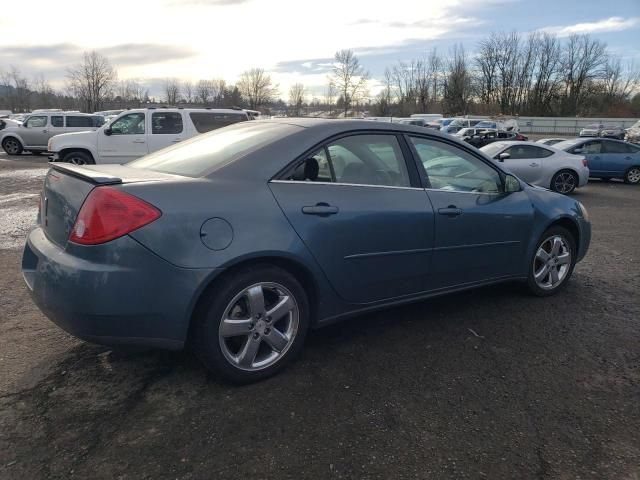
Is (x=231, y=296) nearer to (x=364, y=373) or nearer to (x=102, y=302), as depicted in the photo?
(x=102, y=302)

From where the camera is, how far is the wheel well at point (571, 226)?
4.61 m

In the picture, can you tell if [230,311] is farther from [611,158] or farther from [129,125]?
[611,158]

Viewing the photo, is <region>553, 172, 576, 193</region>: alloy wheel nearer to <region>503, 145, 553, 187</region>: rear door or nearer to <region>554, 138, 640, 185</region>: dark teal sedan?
<region>503, 145, 553, 187</region>: rear door

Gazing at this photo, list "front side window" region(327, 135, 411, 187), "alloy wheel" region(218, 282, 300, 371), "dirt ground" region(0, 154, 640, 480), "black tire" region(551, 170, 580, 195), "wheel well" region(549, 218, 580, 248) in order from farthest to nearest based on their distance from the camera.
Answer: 1. "black tire" region(551, 170, 580, 195)
2. "wheel well" region(549, 218, 580, 248)
3. "front side window" region(327, 135, 411, 187)
4. "alloy wheel" region(218, 282, 300, 371)
5. "dirt ground" region(0, 154, 640, 480)

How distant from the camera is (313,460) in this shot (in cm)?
230

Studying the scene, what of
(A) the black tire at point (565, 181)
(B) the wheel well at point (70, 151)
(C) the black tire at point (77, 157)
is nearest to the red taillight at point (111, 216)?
(C) the black tire at point (77, 157)

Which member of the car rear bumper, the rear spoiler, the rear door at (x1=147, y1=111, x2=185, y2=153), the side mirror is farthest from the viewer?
the rear door at (x1=147, y1=111, x2=185, y2=153)

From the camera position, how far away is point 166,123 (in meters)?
12.8

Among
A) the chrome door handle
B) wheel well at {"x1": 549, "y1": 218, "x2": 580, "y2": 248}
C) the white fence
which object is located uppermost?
the white fence

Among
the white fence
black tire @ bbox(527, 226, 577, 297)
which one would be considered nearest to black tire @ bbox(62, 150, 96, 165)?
black tire @ bbox(527, 226, 577, 297)

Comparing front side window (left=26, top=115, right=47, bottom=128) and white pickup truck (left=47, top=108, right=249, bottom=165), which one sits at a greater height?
front side window (left=26, top=115, right=47, bottom=128)

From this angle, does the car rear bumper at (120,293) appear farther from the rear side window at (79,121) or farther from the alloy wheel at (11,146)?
the alloy wheel at (11,146)

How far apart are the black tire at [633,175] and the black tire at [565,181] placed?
417 centimetres

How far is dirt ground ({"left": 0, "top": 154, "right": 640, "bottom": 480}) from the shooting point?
228 cm
